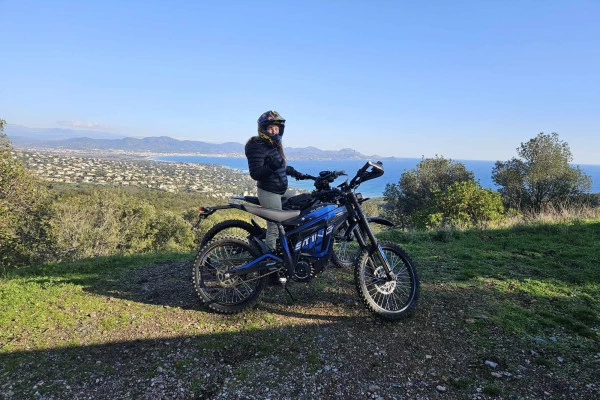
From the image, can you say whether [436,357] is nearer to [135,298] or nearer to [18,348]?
[135,298]

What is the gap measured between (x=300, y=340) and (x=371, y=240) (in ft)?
4.64

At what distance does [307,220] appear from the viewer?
12.7 ft

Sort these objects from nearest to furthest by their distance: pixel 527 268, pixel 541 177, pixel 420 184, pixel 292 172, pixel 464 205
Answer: pixel 292 172
pixel 527 268
pixel 464 205
pixel 541 177
pixel 420 184

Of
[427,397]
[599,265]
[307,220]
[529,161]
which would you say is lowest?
[427,397]

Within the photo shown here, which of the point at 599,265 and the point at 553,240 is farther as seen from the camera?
the point at 553,240

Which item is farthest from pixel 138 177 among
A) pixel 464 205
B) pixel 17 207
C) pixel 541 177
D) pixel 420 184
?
pixel 541 177

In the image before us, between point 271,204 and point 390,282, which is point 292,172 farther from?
point 390,282

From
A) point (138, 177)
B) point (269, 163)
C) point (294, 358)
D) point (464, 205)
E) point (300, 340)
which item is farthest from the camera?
point (138, 177)

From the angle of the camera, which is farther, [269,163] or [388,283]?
[269,163]

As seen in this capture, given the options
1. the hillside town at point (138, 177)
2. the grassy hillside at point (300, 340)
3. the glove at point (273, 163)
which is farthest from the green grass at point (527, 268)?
the hillside town at point (138, 177)

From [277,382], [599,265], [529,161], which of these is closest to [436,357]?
[277,382]

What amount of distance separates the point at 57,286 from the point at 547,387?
18.8ft

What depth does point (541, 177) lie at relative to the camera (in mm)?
30812

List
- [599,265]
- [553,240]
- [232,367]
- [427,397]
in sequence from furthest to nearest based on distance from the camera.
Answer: [553,240], [599,265], [232,367], [427,397]
